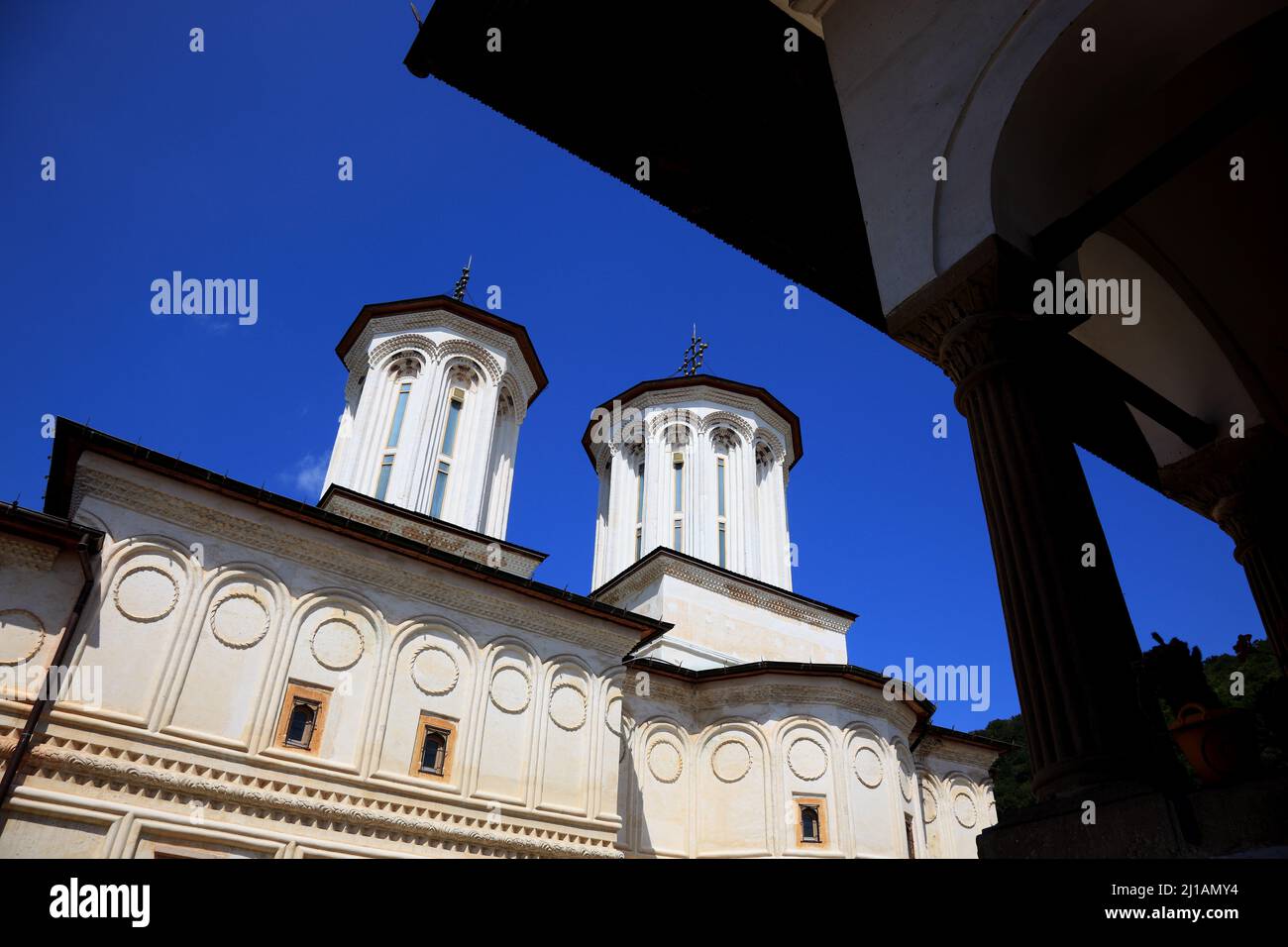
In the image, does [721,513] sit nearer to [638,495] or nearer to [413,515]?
[638,495]

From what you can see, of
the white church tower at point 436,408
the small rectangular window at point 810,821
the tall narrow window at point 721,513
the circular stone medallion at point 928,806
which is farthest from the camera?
the tall narrow window at point 721,513

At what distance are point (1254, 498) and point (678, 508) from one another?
15093 millimetres

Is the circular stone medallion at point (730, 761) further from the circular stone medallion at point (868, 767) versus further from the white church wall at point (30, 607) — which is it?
the white church wall at point (30, 607)

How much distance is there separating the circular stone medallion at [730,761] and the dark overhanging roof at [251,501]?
11.9 feet

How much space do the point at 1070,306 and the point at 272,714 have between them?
10282mm

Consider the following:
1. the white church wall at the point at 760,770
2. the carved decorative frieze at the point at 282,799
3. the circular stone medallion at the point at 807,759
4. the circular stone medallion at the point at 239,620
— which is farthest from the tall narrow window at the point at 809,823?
the circular stone medallion at the point at 239,620

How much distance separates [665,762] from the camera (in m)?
15.1

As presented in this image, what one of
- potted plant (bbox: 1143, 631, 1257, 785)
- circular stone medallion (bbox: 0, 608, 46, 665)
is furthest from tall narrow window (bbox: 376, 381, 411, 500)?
potted plant (bbox: 1143, 631, 1257, 785)

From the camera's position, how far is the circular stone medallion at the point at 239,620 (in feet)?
34.9

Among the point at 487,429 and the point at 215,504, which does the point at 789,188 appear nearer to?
the point at 215,504

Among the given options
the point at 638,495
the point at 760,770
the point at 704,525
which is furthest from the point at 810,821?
the point at 638,495

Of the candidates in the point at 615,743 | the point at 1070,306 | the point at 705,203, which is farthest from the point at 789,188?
the point at 615,743

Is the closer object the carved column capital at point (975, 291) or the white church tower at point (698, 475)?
the carved column capital at point (975, 291)

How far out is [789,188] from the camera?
6645 mm
